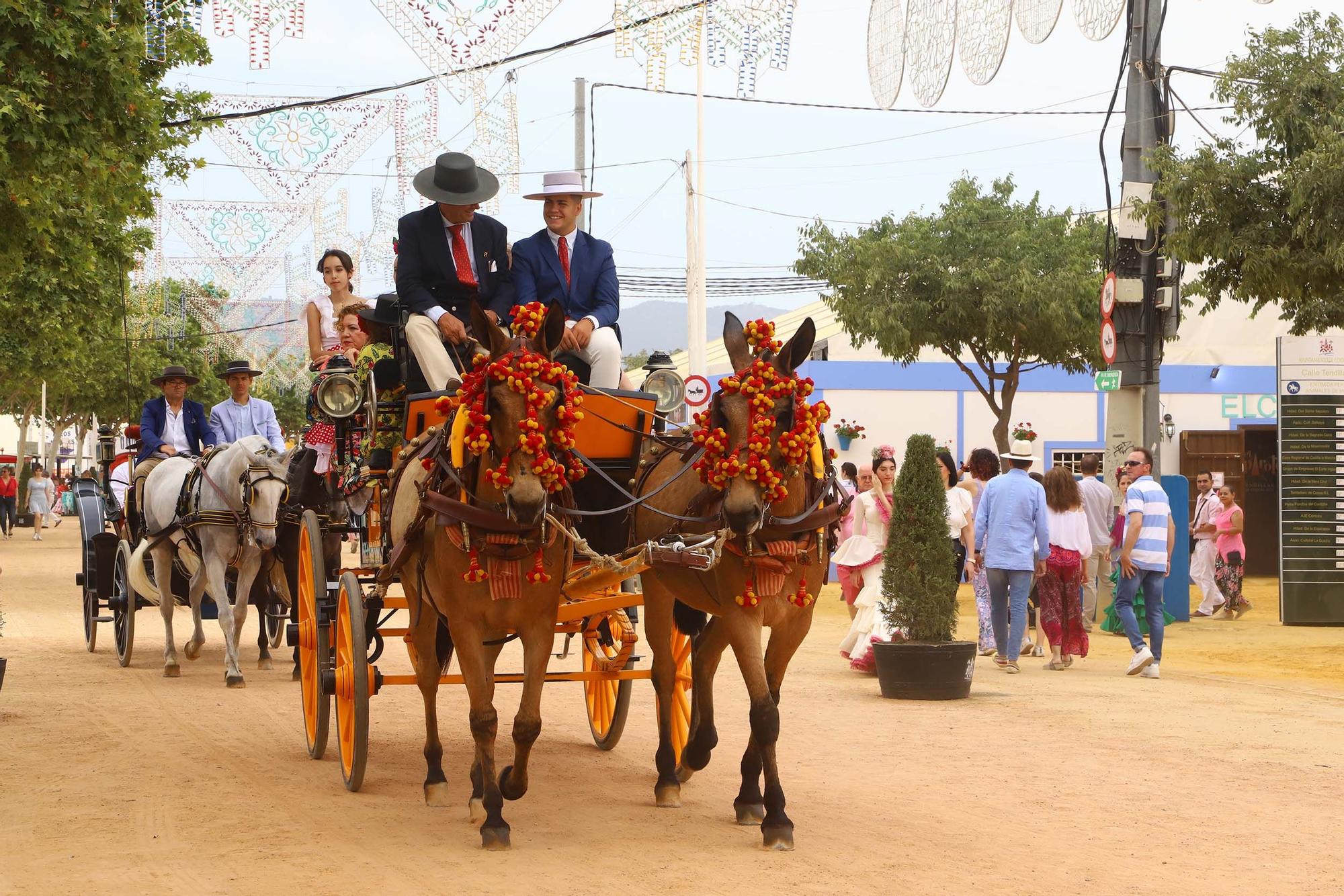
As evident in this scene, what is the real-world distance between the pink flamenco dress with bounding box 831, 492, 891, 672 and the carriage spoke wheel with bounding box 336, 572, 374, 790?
6344 millimetres

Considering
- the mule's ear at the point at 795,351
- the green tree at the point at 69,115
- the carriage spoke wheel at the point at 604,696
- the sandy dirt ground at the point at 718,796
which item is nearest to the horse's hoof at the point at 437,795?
the sandy dirt ground at the point at 718,796

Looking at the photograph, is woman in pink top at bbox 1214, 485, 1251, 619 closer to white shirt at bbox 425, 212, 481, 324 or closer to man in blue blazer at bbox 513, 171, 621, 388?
man in blue blazer at bbox 513, 171, 621, 388

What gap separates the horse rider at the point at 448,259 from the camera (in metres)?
7.55

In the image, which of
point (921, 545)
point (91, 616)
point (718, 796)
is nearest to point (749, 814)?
point (718, 796)

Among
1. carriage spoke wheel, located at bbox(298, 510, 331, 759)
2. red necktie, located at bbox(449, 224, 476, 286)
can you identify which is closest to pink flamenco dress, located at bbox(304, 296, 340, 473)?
carriage spoke wheel, located at bbox(298, 510, 331, 759)

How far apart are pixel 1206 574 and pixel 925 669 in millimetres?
10071

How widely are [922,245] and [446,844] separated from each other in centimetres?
2416

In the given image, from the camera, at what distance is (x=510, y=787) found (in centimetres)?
665

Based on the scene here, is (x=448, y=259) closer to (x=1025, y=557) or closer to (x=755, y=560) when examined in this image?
(x=755, y=560)

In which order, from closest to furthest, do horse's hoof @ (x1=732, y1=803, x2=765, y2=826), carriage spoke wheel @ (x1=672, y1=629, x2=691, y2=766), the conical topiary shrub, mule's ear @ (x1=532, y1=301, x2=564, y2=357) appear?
mule's ear @ (x1=532, y1=301, x2=564, y2=357), horse's hoof @ (x1=732, y1=803, x2=765, y2=826), carriage spoke wheel @ (x1=672, y1=629, x2=691, y2=766), the conical topiary shrub

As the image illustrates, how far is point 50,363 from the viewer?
31969 mm

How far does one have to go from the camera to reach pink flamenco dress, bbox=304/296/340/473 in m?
8.91

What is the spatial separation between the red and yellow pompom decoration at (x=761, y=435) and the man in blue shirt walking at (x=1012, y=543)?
720 centimetres

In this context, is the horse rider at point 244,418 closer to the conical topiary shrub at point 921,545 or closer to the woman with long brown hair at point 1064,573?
the conical topiary shrub at point 921,545
